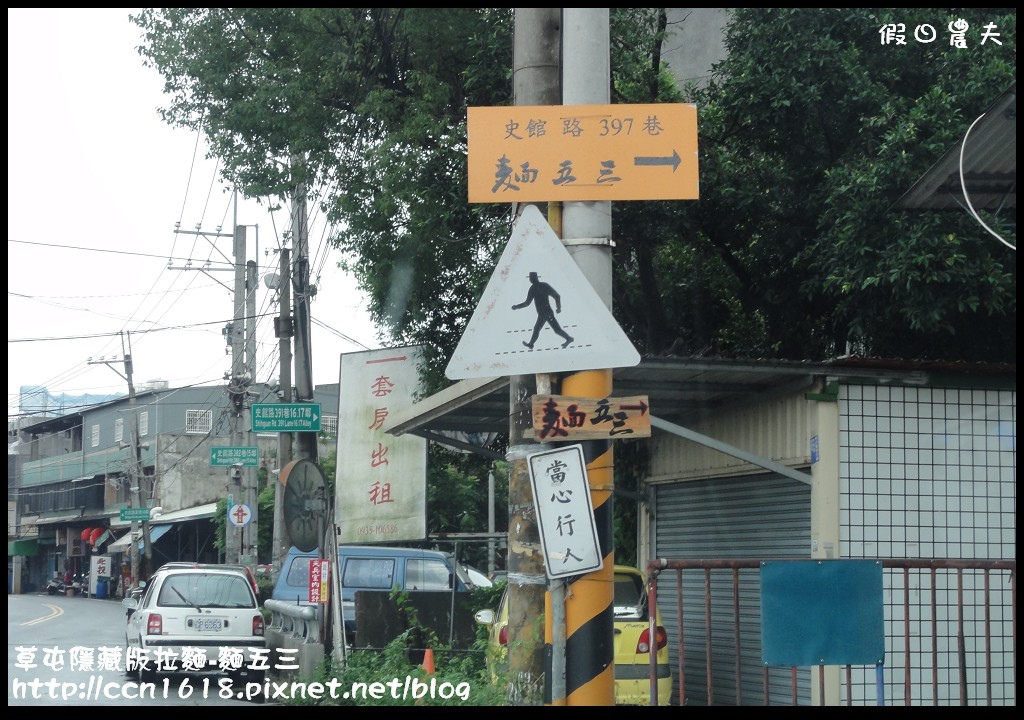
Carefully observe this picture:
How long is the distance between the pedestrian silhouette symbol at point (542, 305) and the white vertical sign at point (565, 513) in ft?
1.49

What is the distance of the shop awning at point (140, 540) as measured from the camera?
4700 centimetres

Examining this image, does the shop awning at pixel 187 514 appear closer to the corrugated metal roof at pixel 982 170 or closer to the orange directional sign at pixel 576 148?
the corrugated metal roof at pixel 982 170

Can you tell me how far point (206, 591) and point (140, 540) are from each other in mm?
33945

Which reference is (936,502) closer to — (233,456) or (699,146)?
(699,146)

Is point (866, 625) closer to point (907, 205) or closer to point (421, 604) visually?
point (907, 205)

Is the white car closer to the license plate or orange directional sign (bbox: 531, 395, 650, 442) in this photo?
the license plate

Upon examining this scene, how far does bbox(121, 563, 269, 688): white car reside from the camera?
14141 millimetres

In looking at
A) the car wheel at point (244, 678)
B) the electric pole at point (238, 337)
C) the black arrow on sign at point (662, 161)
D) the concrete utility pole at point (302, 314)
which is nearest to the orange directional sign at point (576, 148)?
the black arrow on sign at point (662, 161)

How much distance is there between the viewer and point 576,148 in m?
4.57

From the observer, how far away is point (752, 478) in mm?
10547

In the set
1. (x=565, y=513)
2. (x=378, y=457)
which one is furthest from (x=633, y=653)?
(x=378, y=457)

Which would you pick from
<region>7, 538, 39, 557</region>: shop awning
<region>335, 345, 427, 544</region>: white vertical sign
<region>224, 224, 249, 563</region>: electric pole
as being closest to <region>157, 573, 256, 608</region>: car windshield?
<region>335, 345, 427, 544</region>: white vertical sign

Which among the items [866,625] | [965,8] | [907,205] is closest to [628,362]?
[866,625]
